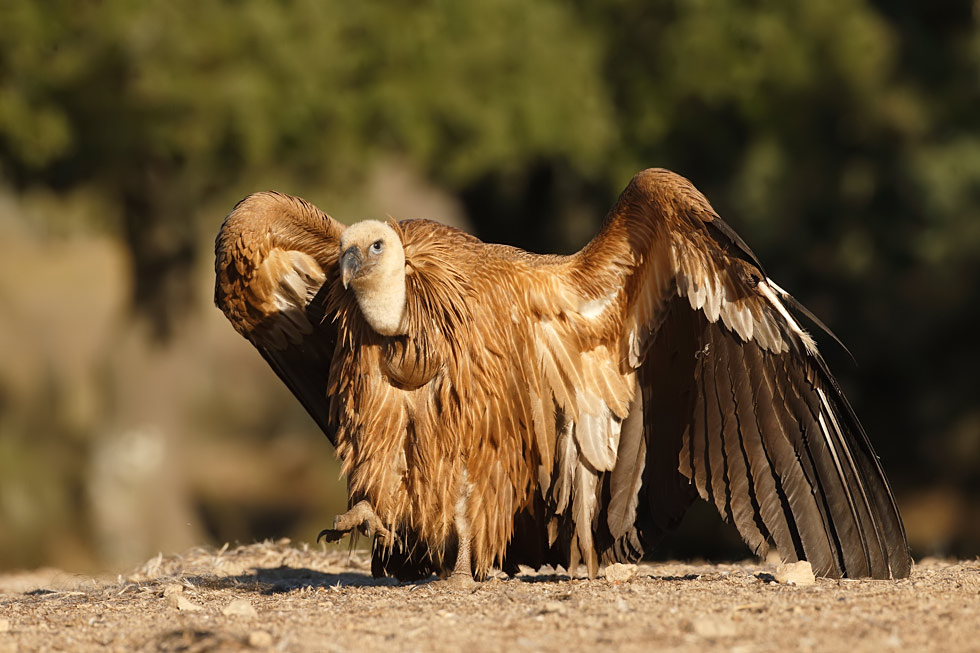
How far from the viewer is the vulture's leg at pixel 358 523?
22.5ft

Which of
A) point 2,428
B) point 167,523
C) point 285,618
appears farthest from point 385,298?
point 2,428

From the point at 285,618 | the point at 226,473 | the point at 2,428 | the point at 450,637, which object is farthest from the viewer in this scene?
the point at 226,473

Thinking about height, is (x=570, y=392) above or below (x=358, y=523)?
above

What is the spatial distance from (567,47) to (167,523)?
27.9 ft

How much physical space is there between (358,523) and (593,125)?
12261mm

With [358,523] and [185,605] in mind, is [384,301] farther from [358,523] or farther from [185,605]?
[185,605]

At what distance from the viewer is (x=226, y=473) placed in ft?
81.9

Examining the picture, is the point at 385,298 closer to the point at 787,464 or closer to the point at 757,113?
the point at 787,464

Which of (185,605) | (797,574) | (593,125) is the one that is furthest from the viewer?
(593,125)

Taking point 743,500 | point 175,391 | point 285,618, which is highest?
point 175,391

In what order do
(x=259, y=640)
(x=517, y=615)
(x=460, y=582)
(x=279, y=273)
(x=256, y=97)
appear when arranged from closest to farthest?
(x=259, y=640), (x=517, y=615), (x=460, y=582), (x=279, y=273), (x=256, y=97)

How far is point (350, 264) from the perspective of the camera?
680cm

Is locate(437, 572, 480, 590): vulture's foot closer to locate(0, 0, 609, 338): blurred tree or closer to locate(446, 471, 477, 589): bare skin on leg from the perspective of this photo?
locate(446, 471, 477, 589): bare skin on leg

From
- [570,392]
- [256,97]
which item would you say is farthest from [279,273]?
[256,97]
